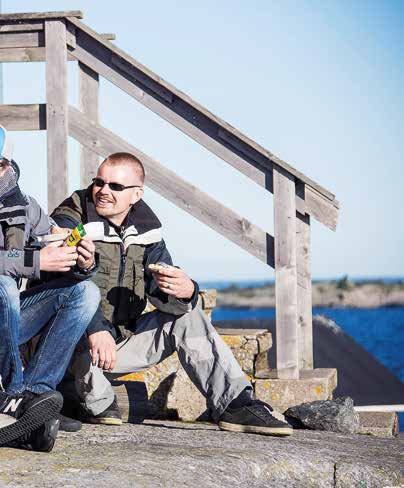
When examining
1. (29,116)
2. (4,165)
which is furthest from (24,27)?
(4,165)

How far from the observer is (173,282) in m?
4.68

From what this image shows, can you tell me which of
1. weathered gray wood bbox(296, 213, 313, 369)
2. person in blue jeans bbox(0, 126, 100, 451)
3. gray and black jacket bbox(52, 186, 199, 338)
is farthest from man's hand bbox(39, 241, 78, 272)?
weathered gray wood bbox(296, 213, 313, 369)

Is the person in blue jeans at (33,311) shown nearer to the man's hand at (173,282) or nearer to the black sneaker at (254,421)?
the man's hand at (173,282)

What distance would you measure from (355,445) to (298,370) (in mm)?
1070

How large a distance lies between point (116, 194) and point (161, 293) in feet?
1.93

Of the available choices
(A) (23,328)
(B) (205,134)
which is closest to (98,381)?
(A) (23,328)

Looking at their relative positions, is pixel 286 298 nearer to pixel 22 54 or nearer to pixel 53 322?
pixel 53 322

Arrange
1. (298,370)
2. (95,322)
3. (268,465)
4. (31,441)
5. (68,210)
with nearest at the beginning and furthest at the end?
(31,441) → (268,465) → (95,322) → (68,210) → (298,370)

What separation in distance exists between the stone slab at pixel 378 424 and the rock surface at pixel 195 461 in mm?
930

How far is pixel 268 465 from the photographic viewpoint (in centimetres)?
425

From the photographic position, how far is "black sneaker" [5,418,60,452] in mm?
3941

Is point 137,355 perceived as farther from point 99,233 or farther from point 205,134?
point 205,134

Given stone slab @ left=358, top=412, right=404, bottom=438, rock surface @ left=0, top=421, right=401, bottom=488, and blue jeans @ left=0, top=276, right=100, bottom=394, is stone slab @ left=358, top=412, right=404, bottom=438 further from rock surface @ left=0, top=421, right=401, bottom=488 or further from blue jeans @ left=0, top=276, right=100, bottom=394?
blue jeans @ left=0, top=276, right=100, bottom=394

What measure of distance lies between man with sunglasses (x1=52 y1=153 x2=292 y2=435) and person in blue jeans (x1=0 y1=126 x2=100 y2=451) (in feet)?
1.17
